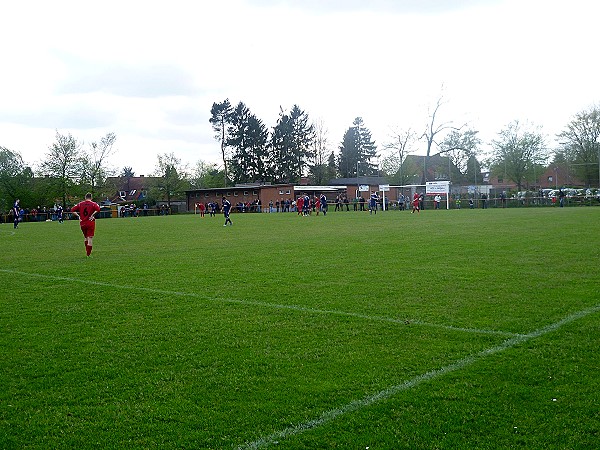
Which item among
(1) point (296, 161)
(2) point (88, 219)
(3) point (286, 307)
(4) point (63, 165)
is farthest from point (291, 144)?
(3) point (286, 307)

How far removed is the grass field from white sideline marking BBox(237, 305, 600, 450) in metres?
0.02

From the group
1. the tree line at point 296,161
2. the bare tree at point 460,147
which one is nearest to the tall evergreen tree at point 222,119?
the tree line at point 296,161

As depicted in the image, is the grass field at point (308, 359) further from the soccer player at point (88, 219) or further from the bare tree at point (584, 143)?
the bare tree at point (584, 143)

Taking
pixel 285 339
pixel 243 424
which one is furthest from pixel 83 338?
pixel 243 424

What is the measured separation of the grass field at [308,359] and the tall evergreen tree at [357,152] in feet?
A: 286

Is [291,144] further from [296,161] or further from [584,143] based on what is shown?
[584,143]

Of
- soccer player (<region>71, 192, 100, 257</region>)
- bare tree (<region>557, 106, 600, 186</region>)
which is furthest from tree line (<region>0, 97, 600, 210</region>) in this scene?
soccer player (<region>71, 192, 100, 257</region>)

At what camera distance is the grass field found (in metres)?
4.11

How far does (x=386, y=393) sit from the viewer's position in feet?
15.5

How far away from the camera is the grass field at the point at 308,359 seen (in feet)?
13.5

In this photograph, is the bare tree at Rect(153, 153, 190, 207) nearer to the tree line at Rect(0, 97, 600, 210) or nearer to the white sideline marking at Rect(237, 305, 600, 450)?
the tree line at Rect(0, 97, 600, 210)

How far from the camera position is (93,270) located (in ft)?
43.5

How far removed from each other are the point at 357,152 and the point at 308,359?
9493cm

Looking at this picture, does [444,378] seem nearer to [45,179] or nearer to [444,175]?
[444,175]
